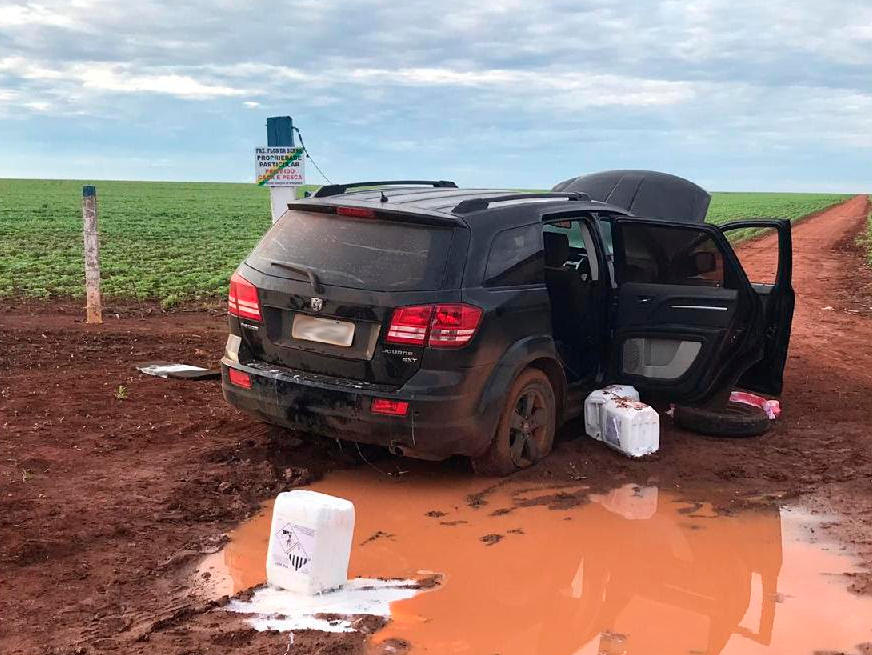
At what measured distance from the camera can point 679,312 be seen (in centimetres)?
698

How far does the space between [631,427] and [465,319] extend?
1735mm

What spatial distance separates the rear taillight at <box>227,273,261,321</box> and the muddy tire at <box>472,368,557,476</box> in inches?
64.7

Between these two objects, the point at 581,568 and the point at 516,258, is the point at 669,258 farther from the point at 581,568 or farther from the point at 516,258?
the point at 581,568

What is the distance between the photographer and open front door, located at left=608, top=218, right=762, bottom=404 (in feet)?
22.8

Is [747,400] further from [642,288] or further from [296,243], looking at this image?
[296,243]

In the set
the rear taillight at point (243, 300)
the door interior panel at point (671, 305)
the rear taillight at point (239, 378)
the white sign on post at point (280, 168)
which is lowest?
the rear taillight at point (239, 378)

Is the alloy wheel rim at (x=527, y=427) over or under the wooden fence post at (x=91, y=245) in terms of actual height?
under

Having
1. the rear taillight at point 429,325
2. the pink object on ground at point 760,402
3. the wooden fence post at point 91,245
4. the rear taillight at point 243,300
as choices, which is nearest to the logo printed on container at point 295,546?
the rear taillight at point 429,325

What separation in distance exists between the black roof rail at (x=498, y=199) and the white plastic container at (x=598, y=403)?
4.72 feet

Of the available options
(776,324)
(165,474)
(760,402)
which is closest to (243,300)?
(165,474)

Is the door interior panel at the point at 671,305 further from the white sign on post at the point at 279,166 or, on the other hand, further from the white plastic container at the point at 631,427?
the white sign on post at the point at 279,166

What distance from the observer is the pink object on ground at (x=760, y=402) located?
7688 mm

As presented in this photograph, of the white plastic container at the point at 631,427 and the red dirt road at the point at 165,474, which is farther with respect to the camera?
the white plastic container at the point at 631,427

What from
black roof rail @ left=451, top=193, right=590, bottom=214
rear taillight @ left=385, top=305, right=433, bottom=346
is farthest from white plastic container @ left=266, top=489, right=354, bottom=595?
black roof rail @ left=451, top=193, right=590, bottom=214
